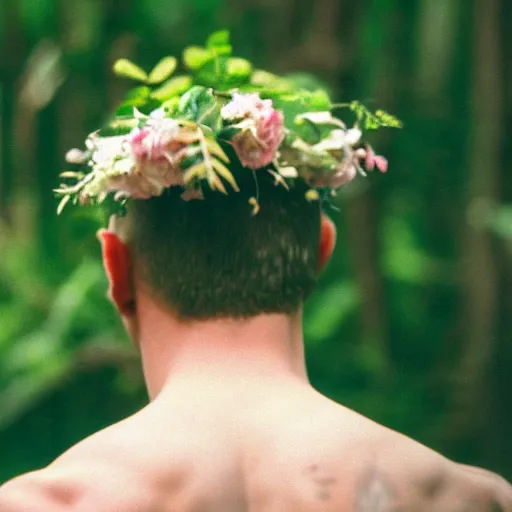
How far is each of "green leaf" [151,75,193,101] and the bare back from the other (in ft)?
2.04

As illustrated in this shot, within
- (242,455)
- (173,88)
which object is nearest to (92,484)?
(242,455)

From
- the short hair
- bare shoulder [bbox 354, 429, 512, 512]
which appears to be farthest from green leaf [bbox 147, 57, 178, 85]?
bare shoulder [bbox 354, 429, 512, 512]

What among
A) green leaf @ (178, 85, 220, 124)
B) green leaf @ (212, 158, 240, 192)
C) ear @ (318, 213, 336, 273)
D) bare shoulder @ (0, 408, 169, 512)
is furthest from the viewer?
ear @ (318, 213, 336, 273)

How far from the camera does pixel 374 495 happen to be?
1935 millimetres

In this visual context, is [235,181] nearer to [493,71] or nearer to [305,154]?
[305,154]

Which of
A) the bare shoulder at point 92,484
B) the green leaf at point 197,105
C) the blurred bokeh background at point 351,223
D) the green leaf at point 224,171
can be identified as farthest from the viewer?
the blurred bokeh background at point 351,223

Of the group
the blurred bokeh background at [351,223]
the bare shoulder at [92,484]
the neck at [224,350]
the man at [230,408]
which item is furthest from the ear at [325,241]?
the blurred bokeh background at [351,223]

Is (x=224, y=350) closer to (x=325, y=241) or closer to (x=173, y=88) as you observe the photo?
(x=325, y=241)

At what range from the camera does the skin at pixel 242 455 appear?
188 centimetres

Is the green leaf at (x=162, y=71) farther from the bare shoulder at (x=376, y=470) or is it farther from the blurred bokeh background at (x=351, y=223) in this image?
the blurred bokeh background at (x=351, y=223)

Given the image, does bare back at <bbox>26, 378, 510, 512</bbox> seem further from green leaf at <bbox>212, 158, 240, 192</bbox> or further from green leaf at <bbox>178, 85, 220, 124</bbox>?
green leaf at <bbox>178, 85, 220, 124</bbox>

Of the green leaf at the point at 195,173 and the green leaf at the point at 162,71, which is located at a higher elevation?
the green leaf at the point at 162,71

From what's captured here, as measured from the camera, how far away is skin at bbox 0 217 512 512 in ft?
6.16

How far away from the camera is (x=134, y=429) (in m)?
1.93
